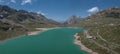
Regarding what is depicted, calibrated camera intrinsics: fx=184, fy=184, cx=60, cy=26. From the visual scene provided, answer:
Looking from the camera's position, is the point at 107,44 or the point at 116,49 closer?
the point at 116,49

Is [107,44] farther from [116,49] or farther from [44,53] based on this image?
[44,53]

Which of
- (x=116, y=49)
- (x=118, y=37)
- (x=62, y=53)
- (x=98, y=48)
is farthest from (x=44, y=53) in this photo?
(x=118, y=37)

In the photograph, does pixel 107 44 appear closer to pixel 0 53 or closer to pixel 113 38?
pixel 113 38

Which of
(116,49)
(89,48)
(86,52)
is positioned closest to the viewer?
(116,49)

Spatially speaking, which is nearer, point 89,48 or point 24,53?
point 24,53

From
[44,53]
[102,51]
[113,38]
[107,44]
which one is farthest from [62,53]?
[113,38]

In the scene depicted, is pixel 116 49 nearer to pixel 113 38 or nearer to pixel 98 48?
pixel 98 48

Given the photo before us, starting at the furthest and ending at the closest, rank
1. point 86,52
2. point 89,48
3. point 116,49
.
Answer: point 89,48, point 86,52, point 116,49

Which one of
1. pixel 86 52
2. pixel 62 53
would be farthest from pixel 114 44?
pixel 62 53
